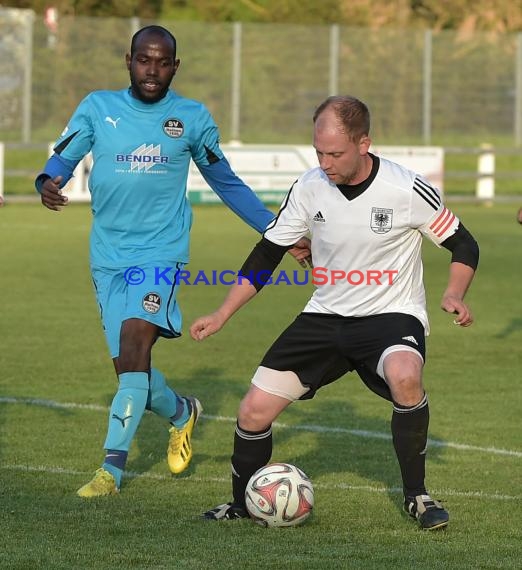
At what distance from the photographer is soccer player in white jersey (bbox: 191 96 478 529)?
6184mm

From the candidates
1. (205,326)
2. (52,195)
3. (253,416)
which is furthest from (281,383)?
(52,195)

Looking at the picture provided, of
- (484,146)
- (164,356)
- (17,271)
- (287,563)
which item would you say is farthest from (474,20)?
(287,563)

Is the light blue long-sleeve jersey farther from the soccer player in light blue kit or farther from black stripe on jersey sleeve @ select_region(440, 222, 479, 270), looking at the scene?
black stripe on jersey sleeve @ select_region(440, 222, 479, 270)

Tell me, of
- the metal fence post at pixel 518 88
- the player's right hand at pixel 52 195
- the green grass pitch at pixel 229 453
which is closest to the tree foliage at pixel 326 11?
the metal fence post at pixel 518 88

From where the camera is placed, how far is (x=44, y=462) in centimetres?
761

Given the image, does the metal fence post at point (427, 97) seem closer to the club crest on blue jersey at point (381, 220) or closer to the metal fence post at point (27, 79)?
→ the metal fence post at point (27, 79)

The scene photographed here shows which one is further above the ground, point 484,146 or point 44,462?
point 484,146

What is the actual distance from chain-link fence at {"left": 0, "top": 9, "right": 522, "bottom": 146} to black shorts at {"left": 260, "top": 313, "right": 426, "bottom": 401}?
23.1 meters

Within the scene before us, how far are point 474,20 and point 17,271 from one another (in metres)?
30.9

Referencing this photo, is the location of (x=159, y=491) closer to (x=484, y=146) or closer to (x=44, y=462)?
(x=44, y=462)

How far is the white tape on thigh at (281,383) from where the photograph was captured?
6281 mm

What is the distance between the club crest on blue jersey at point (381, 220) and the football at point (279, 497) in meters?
1.12

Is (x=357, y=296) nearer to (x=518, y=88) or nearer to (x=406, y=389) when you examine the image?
(x=406, y=389)

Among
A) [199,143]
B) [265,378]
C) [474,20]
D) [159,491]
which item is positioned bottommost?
[159,491]
